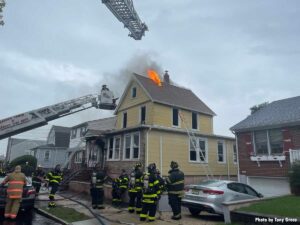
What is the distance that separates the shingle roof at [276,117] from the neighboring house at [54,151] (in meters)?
29.8

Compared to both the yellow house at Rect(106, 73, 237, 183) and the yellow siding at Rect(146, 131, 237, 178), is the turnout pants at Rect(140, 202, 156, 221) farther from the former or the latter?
the yellow siding at Rect(146, 131, 237, 178)

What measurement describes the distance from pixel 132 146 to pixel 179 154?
10.7 ft

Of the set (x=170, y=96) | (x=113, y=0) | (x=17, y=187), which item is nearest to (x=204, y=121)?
(x=170, y=96)

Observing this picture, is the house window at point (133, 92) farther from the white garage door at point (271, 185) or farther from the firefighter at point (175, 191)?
the firefighter at point (175, 191)

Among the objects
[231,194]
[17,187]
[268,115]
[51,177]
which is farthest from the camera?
[268,115]

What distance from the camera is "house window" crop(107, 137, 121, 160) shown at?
1888cm

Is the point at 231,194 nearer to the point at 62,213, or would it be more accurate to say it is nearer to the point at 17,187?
the point at 62,213

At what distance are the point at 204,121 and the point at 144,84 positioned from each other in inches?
227

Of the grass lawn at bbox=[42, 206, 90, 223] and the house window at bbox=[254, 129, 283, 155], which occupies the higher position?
the house window at bbox=[254, 129, 283, 155]

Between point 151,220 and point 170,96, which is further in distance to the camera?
point 170,96

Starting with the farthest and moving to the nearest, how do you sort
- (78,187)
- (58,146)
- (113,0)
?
(58,146)
(113,0)
(78,187)

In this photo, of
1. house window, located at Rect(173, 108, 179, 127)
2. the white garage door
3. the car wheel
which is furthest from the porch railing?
house window, located at Rect(173, 108, 179, 127)

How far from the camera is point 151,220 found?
8.42 metres

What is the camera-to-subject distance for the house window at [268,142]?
14.5 metres
